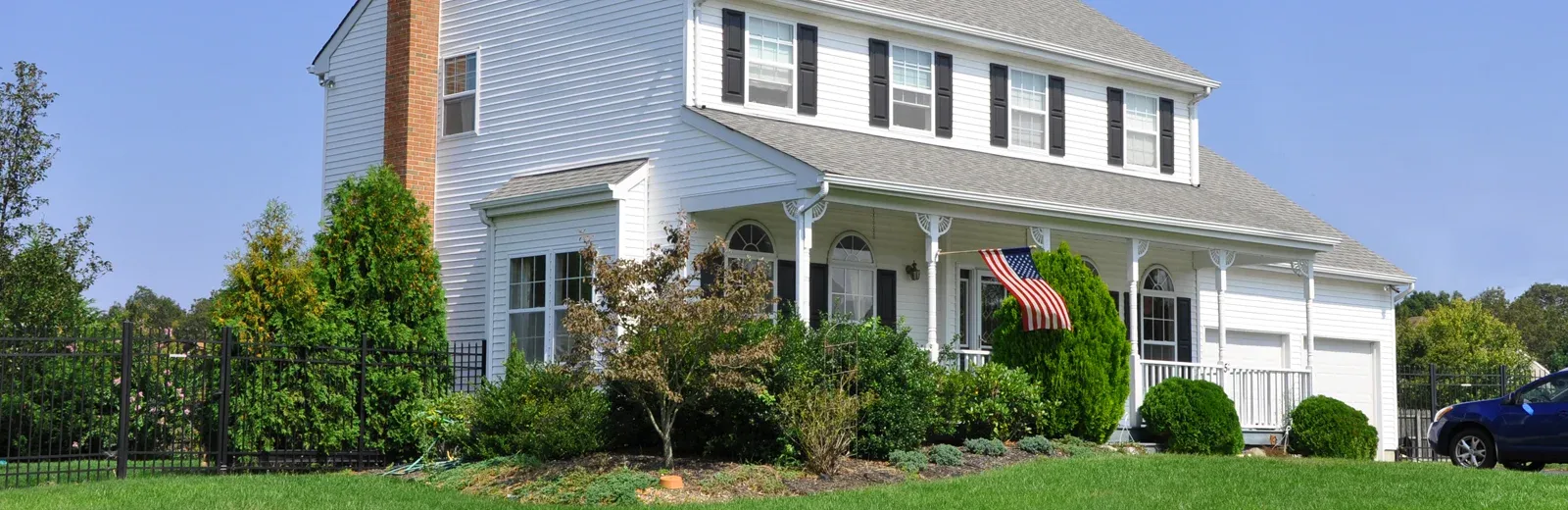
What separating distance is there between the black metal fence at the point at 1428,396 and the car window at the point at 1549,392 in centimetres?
791

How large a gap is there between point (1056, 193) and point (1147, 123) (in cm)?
482

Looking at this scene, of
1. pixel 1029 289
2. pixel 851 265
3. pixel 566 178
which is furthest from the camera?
pixel 851 265

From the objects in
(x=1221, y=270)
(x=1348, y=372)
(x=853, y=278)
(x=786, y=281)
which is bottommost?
(x=1348, y=372)

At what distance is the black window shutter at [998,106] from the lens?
24250 millimetres

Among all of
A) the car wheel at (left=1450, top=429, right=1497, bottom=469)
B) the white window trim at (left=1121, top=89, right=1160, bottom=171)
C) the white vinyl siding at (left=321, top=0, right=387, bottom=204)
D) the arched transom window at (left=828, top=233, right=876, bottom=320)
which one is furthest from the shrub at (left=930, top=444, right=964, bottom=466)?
the white vinyl siding at (left=321, top=0, right=387, bottom=204)

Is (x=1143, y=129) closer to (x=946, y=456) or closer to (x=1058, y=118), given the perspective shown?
(x=1058, y=118)

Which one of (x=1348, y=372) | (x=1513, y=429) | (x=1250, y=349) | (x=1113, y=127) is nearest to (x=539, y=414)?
(x=1513, y=429)

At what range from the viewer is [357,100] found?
979 inches

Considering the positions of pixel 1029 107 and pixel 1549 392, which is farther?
pixel 1029 107

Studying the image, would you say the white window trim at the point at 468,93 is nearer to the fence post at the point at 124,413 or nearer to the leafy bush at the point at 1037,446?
→ the fence post at the point at 124,413

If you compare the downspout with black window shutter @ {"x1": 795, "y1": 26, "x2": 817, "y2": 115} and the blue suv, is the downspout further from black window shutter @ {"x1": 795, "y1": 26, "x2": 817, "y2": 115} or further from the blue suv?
black window shutter @ {"x1": 795, "y1": 26, "x2": 817, "y2": 115}

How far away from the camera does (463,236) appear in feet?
76.0

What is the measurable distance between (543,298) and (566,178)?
1649 mm

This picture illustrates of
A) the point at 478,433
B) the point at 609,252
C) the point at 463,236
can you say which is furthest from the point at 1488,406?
the point at 463,236
